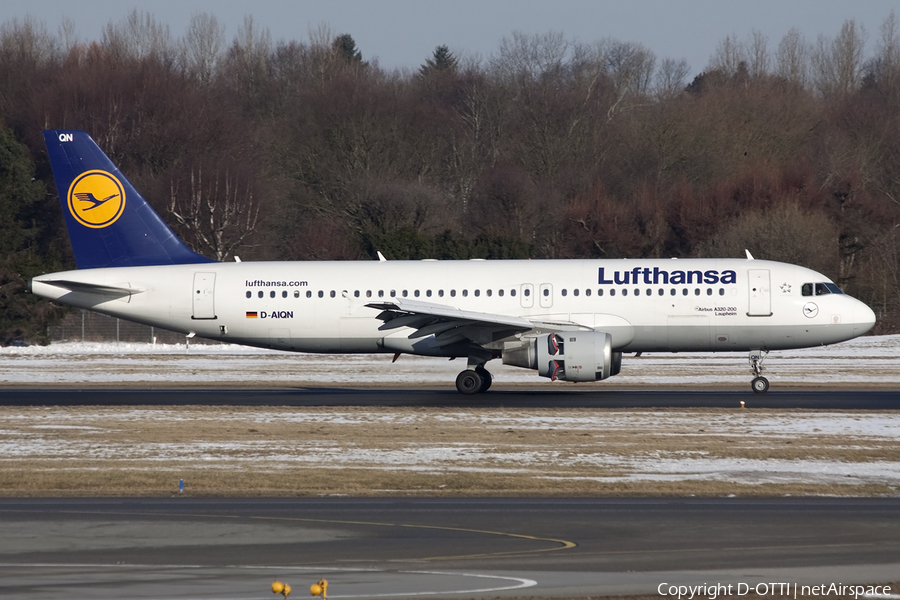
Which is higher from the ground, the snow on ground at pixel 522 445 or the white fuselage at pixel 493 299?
the white fuselage at pixel 493 299

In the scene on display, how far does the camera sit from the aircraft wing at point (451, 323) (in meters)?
26.4

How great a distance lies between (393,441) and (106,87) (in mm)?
67720

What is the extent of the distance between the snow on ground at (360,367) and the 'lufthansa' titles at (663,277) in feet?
15.3

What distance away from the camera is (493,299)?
28.6m

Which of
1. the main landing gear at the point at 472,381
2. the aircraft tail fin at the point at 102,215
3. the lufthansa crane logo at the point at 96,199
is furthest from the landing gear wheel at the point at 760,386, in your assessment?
the lufthansa crane logo at the point at 96,199

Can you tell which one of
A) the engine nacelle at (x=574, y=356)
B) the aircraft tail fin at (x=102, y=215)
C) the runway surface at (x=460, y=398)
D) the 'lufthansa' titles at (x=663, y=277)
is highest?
the aircraft tail fin at (x=102, y=215)

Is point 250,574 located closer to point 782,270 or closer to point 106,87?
point 782,270

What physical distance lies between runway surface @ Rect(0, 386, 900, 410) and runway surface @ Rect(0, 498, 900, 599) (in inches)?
466

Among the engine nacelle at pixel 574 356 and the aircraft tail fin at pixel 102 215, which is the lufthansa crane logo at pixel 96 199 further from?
the engine nacelle at pixel 574 356

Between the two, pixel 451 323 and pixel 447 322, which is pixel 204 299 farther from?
pixel 451 323

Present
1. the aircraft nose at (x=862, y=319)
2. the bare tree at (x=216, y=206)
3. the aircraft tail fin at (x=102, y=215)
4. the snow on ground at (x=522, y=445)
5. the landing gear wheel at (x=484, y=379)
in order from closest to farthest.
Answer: the snow on ground at (x=522, y=445) → the aircraft nose at (x=862, y=319) → the landing gear wheel at (x=484, y=379) → the aircraft tail fin at (x=102, y=215) → the bare tree at (x=216, y=206)

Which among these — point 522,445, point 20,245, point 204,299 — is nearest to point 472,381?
point 204,299

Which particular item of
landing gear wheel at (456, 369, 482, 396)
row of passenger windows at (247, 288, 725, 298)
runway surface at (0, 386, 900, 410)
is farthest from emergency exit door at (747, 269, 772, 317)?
landing gear wheel at (456, 369, 482, 396)

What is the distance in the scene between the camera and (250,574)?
32.3ft
